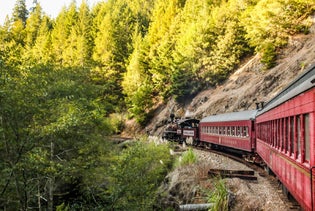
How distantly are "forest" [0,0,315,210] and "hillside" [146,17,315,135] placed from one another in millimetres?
1335

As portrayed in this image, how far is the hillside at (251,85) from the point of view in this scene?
91.1 feet

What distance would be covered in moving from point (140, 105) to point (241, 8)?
1905 centimetres

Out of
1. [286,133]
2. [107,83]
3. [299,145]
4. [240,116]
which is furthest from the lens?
[107,83]

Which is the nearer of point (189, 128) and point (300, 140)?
point (300, 140)

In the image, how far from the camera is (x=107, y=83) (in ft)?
118

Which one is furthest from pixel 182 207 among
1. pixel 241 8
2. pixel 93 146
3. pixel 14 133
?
pixel 241 8

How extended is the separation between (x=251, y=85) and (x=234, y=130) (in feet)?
45.8

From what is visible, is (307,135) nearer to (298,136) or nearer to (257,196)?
(298,136)

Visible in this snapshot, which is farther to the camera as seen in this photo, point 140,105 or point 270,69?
point 140,105

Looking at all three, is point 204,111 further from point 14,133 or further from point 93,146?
point 14,133

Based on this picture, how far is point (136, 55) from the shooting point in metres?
52.3

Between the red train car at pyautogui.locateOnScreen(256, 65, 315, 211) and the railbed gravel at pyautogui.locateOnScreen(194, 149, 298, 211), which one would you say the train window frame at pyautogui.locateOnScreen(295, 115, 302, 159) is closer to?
the red train car at pyautogui.locateOnScreen(256, 65, 315, 211)

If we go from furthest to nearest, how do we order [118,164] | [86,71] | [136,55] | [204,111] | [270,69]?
[136,55]
[204,111]
[270,69]
[86,71]
[118,164]

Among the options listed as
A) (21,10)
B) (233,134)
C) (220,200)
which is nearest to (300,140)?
(220,200)
